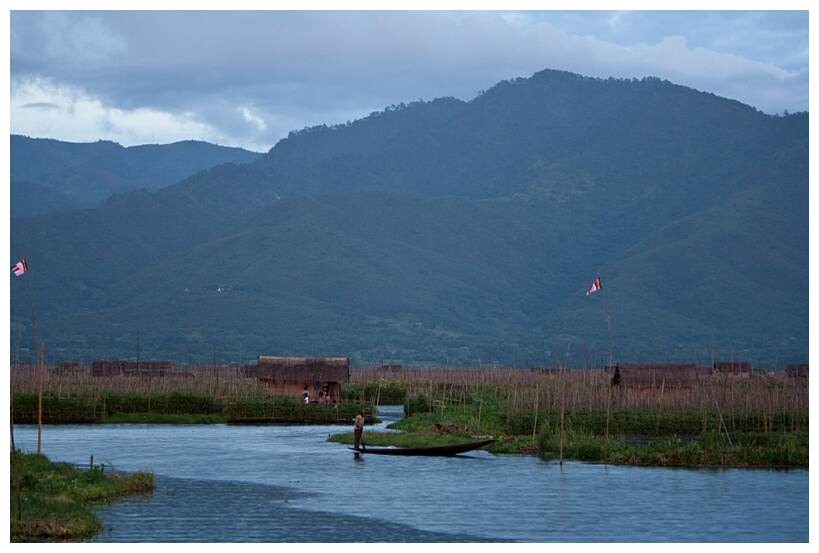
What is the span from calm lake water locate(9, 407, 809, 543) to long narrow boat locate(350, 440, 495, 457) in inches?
10.0

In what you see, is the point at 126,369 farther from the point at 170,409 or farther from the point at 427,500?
the point at 427,500

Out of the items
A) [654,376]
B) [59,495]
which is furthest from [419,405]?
[59,495]

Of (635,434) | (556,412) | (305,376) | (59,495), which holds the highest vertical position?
(305,376)

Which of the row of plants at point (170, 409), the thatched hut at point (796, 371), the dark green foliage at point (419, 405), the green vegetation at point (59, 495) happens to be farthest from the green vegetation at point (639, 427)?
the thatched hut at point (796, 371)

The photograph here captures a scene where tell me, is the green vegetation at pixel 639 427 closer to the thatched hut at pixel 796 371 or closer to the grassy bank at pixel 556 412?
the grassy bank at pixel 556 412

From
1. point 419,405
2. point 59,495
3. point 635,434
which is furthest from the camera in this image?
point 419,405

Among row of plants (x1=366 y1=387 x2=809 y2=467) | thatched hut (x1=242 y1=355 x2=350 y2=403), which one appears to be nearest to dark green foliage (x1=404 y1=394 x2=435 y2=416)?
row of plants (x1=366 y1=387 x2=809 y2=467)

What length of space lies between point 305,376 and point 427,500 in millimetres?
31840

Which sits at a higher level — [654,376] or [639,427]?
[654,376]

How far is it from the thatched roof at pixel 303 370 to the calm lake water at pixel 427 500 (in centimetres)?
1812

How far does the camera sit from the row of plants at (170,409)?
5209 cm

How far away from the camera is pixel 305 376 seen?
5872cm

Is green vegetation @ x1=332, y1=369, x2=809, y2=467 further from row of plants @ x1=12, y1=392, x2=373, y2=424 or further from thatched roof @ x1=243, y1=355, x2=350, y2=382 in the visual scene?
thatched roof @ x1=243, y1=355, x2=350, y2=382

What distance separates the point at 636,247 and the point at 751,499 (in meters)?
173
